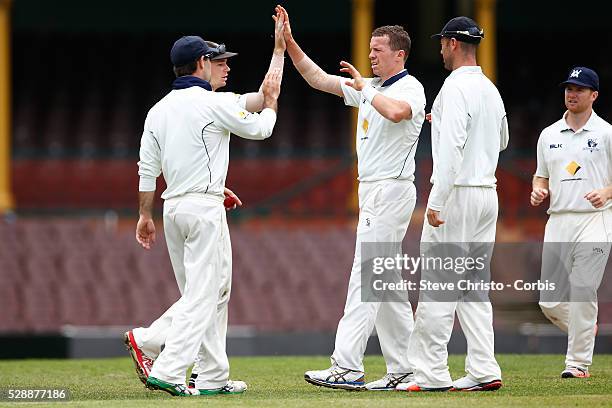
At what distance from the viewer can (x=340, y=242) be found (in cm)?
1747

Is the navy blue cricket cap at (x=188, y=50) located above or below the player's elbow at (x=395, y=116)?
above

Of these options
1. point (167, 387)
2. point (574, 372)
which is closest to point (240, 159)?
point (574, 372)

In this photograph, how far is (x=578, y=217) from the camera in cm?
936

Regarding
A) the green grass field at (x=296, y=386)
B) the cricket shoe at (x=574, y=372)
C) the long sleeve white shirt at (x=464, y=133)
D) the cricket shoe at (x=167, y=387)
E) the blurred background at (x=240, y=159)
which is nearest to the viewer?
the green grass field at (x=296, y=386)

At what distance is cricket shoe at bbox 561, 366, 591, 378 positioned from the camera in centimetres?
912

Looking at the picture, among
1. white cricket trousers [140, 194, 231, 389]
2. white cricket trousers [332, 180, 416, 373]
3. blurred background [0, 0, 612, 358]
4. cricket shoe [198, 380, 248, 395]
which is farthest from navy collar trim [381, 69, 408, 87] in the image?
blurred background [0, 0, 612, 358]

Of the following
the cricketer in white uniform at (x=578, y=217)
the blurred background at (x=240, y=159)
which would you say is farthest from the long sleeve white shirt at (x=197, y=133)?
the blurred background at (x=240, y=159)

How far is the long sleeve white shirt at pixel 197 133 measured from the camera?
7.82m

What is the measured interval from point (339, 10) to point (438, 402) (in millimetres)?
20388

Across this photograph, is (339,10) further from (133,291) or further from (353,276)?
(353,276)

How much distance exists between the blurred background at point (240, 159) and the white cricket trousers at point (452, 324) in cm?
596

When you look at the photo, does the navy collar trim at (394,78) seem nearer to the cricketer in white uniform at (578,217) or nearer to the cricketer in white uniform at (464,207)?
the cricketer in white uniform at (464,207)

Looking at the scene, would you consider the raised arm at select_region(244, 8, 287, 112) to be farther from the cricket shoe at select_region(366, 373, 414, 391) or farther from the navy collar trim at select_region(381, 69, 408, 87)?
the cricket shoe at select_region(366, 373, 414, 391)

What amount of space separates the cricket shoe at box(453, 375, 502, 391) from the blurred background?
589 centimetres
